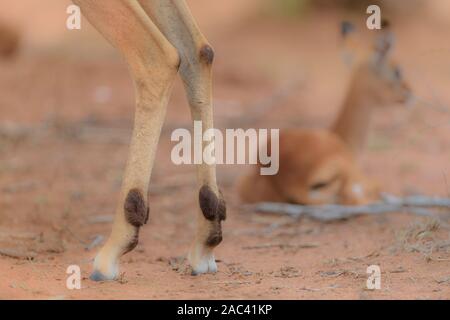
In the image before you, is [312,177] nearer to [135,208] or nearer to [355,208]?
[355,208]

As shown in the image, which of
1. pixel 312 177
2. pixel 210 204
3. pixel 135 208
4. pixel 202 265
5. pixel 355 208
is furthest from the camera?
pixel 312 177

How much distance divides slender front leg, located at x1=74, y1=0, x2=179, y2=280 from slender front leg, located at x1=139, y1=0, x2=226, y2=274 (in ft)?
0.78

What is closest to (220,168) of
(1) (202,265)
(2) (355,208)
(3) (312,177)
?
(3) (312,177)

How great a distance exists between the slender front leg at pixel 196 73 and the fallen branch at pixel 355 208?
5.89 ft

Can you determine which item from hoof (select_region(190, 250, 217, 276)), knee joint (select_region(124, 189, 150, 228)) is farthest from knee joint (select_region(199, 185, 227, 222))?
knee joint (select_region(124, 189, 150, 228))

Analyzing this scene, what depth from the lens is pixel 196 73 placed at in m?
4.06

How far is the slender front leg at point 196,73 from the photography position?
158 inches

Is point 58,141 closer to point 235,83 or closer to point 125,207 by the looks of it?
point 235,83

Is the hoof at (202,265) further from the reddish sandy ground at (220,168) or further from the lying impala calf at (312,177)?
the lying impala calf at (312,177)

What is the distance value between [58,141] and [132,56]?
432 cm

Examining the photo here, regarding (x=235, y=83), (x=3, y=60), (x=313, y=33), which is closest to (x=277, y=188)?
(x=235, y=83)

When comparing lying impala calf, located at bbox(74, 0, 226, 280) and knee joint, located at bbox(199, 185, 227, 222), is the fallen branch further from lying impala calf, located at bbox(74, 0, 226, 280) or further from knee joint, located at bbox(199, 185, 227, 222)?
lying impala calf, located at bbox(74, 0, 226, 280)

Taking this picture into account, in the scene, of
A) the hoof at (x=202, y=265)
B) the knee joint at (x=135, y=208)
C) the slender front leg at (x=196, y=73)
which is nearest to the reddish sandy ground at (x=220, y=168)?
the hoof at (x=202, y=265)

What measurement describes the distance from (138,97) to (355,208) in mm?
2304
